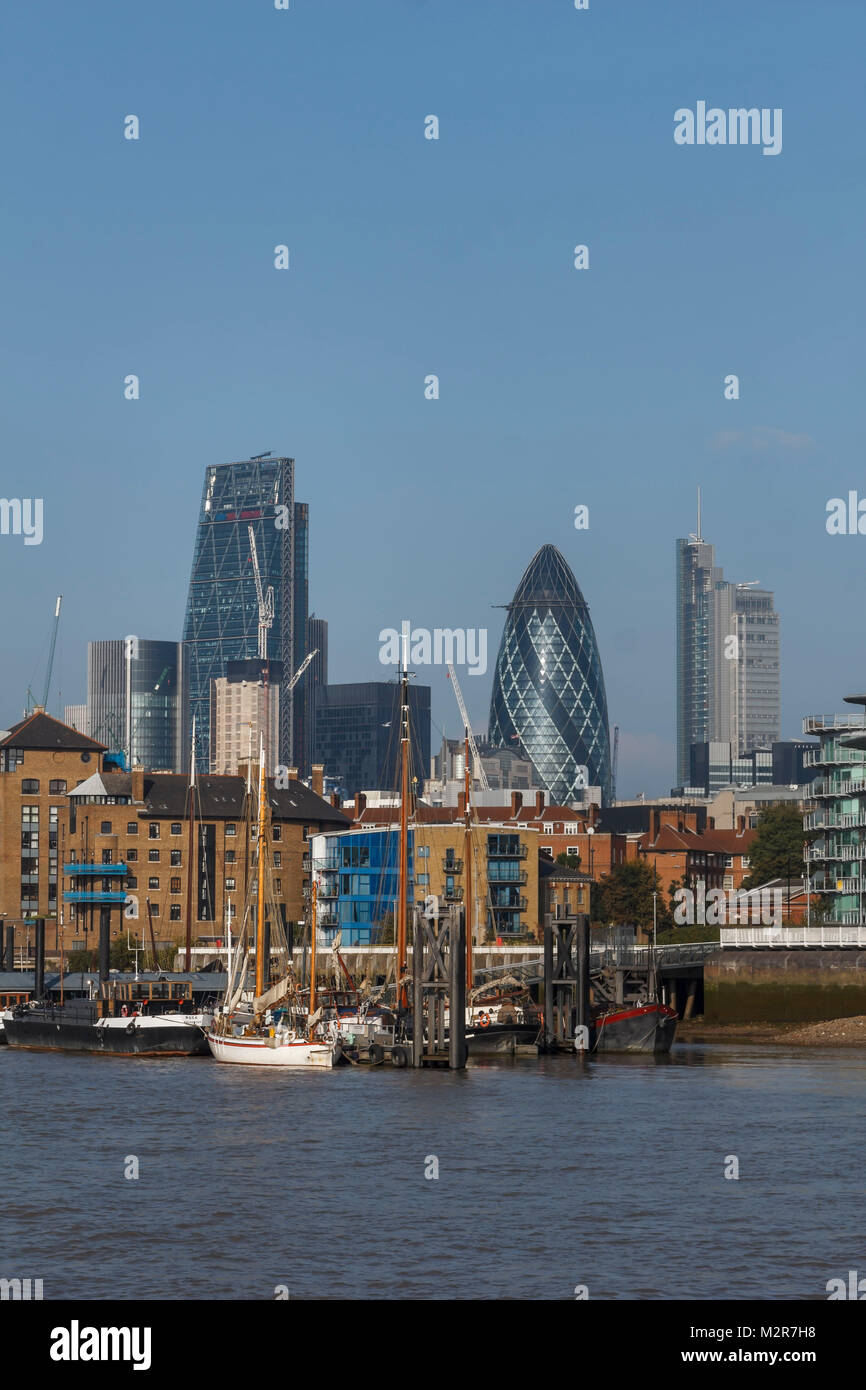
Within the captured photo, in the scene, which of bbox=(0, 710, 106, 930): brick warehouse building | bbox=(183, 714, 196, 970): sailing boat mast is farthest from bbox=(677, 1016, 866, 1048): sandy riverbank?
bbox=(0, 710, 106, 930): brick warehouse building

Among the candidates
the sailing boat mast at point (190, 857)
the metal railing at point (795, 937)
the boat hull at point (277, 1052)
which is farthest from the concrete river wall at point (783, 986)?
the sailing boat mast at point (190, 857)

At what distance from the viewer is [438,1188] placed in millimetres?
46031

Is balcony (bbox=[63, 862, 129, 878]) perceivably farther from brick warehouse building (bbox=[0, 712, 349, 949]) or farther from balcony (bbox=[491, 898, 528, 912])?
balcony (bbox=[491, 898, 528, 912])

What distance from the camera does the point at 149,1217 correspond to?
138 ft

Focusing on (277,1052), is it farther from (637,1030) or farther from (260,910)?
(637,1030)

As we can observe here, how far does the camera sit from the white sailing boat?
8381 cm

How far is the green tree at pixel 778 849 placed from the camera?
174875 mm

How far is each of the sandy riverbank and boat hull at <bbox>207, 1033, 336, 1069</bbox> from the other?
24711 mm

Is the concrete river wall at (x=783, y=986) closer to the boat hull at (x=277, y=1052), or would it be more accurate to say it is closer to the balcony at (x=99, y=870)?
the boat hull at (x=277, y=1052)

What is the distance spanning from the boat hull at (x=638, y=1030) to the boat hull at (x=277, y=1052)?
14095mm

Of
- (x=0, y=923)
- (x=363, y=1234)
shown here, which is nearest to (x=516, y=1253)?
(x=363, y=1234)

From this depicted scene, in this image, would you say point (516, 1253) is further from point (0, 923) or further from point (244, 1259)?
point (0, 923)

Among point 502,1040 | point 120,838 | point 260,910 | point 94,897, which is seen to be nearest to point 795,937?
point 502,1040

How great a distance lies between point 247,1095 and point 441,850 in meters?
88.8
